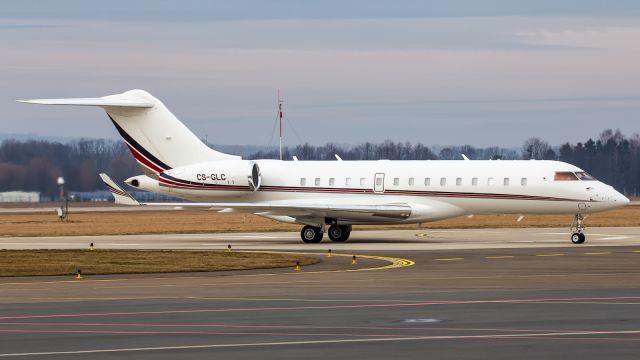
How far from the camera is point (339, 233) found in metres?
52.9

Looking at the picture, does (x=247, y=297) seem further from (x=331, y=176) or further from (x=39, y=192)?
(x=39, y=192)

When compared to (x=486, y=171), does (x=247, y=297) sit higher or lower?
lower

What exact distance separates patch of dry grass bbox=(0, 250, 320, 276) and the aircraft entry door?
457 inches

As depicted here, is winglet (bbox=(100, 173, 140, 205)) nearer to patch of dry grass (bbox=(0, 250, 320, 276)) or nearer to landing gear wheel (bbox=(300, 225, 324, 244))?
landing gear wheel (bbox=(300, 225, 324, 244))

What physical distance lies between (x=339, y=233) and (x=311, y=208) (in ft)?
10.1

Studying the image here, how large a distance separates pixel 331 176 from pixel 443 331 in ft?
113

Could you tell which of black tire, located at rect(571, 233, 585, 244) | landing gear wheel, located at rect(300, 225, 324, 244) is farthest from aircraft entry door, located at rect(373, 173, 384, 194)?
black tire, located at rect(571, 233, 585, 244)

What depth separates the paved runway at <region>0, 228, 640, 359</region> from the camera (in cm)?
1712

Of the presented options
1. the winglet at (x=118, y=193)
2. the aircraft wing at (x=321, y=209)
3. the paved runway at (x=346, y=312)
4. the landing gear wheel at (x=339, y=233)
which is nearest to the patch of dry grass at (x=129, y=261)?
the paved runway at (x=346, y=312)

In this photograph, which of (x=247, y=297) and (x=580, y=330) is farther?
(x=247, y=297)

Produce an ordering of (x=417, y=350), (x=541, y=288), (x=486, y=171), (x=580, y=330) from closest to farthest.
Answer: (x=417, y=350) → (x=580, y=330) → (x=541, y=288) → (x=486, y=171)

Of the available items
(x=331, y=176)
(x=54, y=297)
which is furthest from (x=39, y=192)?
(x=54, y=297)

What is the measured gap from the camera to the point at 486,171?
50.3 m

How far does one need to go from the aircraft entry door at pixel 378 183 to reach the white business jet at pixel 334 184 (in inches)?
1.7
